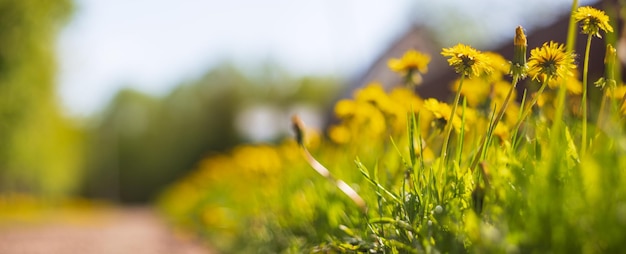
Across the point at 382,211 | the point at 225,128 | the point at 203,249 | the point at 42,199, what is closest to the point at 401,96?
the point at 382,211

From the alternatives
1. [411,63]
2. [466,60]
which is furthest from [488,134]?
[411,63]

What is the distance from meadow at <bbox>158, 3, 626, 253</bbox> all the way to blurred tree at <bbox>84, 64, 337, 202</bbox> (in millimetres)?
22782

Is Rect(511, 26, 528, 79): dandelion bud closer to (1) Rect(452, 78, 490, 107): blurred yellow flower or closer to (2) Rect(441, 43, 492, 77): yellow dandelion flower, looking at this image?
(2) Rect(441, 43, 492, 77): yellow dandelion flower

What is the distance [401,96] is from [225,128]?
2684 cm

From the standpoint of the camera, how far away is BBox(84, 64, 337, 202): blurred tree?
2869 centimetres

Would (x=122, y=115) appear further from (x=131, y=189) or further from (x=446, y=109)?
(x=446, y=109)

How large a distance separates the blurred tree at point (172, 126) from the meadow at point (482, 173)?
22782 millimetres

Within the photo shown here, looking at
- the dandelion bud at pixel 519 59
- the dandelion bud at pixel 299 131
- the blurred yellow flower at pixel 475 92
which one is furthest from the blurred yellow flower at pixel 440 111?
the dandelion bud at pixel 299 131

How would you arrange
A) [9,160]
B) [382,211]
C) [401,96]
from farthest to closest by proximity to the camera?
[9,160], [401,96], [382,211]

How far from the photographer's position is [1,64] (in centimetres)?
1063

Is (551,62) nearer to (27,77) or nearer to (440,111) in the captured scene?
(440,111)

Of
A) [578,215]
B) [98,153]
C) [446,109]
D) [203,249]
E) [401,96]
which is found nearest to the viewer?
[578,215]

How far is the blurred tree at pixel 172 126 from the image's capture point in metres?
28.7

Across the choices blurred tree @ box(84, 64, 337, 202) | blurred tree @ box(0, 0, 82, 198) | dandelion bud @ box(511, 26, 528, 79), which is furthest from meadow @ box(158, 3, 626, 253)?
blurred tree @ box(84, 64, 337, 202)
